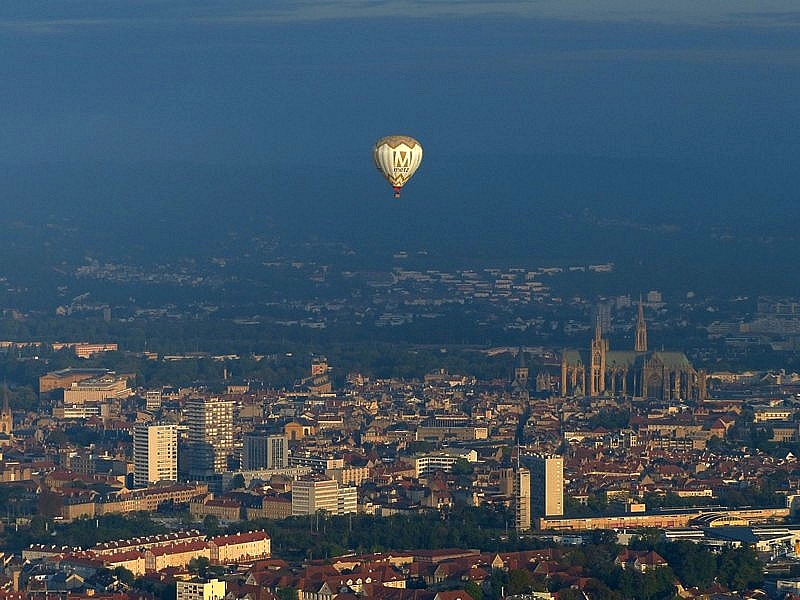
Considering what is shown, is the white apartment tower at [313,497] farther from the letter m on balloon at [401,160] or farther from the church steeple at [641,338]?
the church steeple at [641,338]

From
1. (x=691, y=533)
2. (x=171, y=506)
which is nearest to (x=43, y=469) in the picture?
(x=171, y=506)

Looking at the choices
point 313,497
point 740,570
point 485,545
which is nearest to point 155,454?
point 313,497

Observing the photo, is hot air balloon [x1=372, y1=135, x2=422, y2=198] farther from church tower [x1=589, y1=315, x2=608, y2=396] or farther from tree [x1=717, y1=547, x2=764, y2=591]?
church tower [x1=589, y1=315, x2=608, y2=396]

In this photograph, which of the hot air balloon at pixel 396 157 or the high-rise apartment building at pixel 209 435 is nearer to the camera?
the hot air balloon at pixel 396 157

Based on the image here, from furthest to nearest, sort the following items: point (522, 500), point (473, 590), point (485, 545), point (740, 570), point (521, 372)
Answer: point (521, 372), point (522, 500), point (485, 545), point (740, 570), point (473, 590)

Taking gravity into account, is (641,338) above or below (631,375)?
above

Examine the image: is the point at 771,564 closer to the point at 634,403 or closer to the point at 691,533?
the point at 691,533

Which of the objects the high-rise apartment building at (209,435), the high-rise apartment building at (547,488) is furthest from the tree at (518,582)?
the high-rise apartment building at (209,435)

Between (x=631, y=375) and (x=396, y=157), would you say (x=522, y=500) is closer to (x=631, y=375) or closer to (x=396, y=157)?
(x=396, y=157)
